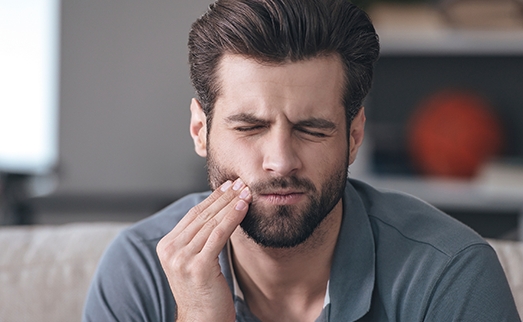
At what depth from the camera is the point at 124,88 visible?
3672mm

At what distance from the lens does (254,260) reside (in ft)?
4.70

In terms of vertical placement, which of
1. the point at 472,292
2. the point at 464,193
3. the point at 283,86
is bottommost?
the point at 464,193

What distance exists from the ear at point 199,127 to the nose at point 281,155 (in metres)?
0.22

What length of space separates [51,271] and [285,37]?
30.4 inches

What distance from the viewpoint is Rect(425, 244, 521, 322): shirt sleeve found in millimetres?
1224

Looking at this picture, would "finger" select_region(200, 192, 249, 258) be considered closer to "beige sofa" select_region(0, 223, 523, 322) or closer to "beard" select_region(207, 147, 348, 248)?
"beard" select_region(207, 147, 348, 248)

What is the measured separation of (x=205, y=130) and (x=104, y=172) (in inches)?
95.5

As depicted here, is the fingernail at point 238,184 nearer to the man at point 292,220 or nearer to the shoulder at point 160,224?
the man at point 292,220

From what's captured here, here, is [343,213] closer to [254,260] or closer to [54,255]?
[254,260]

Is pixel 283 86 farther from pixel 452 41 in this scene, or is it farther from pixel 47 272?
pixel 452 41

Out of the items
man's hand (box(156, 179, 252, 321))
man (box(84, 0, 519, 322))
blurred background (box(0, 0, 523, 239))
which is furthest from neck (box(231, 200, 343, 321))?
blurred background (box(0, 0, 523, 239))

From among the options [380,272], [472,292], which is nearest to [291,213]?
[380,272]

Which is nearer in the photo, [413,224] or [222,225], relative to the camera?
[222,225]

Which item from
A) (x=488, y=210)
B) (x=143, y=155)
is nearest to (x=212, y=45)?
(x=488, y=210)
